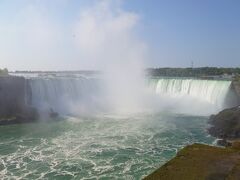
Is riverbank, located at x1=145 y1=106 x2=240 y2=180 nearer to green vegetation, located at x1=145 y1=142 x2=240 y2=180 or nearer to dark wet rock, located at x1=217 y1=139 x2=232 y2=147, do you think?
green vegetation, located at x1=145 y1=142 x2=240 y2=180

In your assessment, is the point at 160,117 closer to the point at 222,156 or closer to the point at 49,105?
the point at 49,105

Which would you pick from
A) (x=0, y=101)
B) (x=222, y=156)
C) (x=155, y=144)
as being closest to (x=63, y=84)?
(x=0, y=101)

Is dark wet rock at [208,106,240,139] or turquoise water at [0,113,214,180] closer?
turquoise water at [0,113,214,180]

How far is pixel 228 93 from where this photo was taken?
2559cm

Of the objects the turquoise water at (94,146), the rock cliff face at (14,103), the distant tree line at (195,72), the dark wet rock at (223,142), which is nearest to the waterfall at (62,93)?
the rock cliff face at (14,103)

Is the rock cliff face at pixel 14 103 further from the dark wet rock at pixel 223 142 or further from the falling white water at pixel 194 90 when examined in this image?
the falling white water at pixel 194 90

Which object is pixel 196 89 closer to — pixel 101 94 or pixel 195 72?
pixel 101 94

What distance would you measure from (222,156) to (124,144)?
8992 millimetres

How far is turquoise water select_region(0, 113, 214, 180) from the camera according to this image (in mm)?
11375

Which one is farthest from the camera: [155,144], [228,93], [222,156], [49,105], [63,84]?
[63,84]

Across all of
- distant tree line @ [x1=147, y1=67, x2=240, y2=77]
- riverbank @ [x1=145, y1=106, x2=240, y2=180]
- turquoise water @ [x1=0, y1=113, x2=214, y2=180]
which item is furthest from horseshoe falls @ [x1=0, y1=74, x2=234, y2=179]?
distant tree line @ [x1=147, y1=67, x2=240, y2=77]

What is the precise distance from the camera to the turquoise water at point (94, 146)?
11.4 metres

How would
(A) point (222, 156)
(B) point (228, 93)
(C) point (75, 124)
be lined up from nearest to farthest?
(A) point (222, 156) → (C) point (75, 124) → (B) point (228, 93)

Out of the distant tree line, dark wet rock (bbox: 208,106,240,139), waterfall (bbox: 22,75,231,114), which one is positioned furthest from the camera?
the distant tree line
